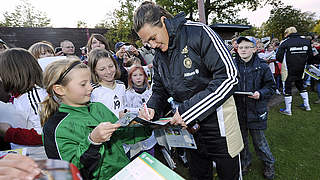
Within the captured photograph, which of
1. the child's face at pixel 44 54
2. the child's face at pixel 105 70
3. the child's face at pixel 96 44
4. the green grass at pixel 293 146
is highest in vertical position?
the child's face at pixel 96 44

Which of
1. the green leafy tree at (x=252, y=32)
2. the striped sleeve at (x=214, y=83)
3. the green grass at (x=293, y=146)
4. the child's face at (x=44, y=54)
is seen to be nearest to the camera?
the striped sleeve at (x=214, y=83)

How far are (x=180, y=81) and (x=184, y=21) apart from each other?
56cm

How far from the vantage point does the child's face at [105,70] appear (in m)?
2.69

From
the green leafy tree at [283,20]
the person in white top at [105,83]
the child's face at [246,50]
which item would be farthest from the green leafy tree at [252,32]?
the person in white top at [105,83]

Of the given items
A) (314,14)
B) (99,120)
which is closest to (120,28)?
(99,120)

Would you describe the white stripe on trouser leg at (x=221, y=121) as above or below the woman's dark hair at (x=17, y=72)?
below

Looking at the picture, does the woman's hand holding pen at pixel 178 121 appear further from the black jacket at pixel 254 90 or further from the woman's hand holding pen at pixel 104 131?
the black jacket at pixel 254 90

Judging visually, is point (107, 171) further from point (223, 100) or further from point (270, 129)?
point (270, 129)

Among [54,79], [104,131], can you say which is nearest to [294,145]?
[104,131]

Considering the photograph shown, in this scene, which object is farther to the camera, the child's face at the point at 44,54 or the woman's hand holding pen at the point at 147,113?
the child's face at the point at 44,54

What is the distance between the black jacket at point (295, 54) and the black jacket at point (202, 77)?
188 inches

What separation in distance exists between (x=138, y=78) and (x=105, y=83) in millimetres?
692

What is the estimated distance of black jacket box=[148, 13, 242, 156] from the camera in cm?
148

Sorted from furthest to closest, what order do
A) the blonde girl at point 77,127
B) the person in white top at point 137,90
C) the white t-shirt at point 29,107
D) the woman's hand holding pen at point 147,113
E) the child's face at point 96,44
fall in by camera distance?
the child's face at point 96,44 → the person in white top at point 137,90 → the white t-shirt at point 29,107 → the woman's hand holding pen at point 147,113 → the blonde girl at point 77,127
